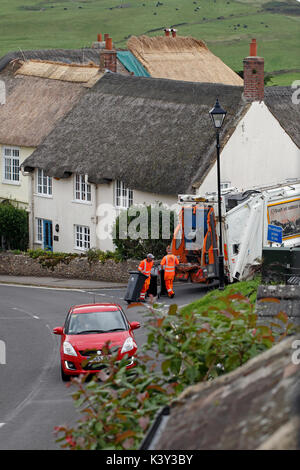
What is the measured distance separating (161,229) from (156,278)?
4.29 meters

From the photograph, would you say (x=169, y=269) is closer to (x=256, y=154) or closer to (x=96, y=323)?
(x=96, y=323)

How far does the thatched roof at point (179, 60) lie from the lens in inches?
1980

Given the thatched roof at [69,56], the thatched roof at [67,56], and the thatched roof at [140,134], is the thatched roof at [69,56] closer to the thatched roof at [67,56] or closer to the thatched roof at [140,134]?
the thatched roof at [67,56]

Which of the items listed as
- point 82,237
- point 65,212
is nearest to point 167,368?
point 82,237

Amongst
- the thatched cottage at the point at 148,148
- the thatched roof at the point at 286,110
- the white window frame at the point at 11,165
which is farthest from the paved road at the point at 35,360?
the white window frame at the point at 11,165

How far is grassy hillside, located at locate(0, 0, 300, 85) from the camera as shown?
11975 centimetres

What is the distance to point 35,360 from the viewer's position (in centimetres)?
2056

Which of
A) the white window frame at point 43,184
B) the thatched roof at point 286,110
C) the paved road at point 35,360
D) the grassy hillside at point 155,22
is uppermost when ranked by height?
the grassy hillside at point 155,22

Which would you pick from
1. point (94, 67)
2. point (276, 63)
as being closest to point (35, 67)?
point (94, 67)

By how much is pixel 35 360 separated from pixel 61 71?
2588 centimetres

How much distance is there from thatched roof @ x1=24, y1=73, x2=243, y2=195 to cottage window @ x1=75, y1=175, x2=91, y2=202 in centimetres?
59

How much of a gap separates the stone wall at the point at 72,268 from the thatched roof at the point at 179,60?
17.6m

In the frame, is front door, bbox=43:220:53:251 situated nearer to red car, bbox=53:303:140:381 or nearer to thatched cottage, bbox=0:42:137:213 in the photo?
thatched cottage, bbox=0:42:137:213
